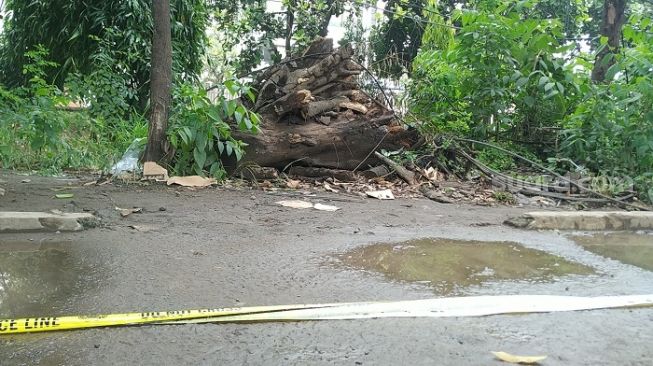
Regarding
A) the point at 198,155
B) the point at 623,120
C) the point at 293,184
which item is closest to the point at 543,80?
the point at 623,120

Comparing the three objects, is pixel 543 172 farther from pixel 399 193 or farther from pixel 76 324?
pixel 76 324

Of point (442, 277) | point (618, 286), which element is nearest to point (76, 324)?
point (442, 277)

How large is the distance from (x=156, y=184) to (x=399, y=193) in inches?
109

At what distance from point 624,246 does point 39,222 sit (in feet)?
14.9

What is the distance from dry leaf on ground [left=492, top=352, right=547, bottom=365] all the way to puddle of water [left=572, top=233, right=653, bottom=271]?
6.61 feet

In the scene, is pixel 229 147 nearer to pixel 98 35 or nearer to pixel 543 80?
pixel 543 80

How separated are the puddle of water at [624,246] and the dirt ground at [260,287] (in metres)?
0.15

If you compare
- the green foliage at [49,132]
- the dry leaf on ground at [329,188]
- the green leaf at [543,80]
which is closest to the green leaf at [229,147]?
the dry leaf on ground at [329,188]

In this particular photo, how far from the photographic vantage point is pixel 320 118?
6332 mm

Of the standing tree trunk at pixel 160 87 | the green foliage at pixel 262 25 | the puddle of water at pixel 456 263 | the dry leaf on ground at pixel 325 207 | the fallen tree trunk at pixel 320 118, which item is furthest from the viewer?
the green foliage at pixel 262 25

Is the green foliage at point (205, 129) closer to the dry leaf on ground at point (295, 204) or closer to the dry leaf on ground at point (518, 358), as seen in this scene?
the dry leaf on ground at point (295, 204)

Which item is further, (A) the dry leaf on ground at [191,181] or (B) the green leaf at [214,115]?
(B) the green leaf at [214,115]

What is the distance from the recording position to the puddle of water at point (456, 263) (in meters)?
2.94

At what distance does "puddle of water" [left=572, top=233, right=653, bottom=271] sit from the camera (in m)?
3.62
